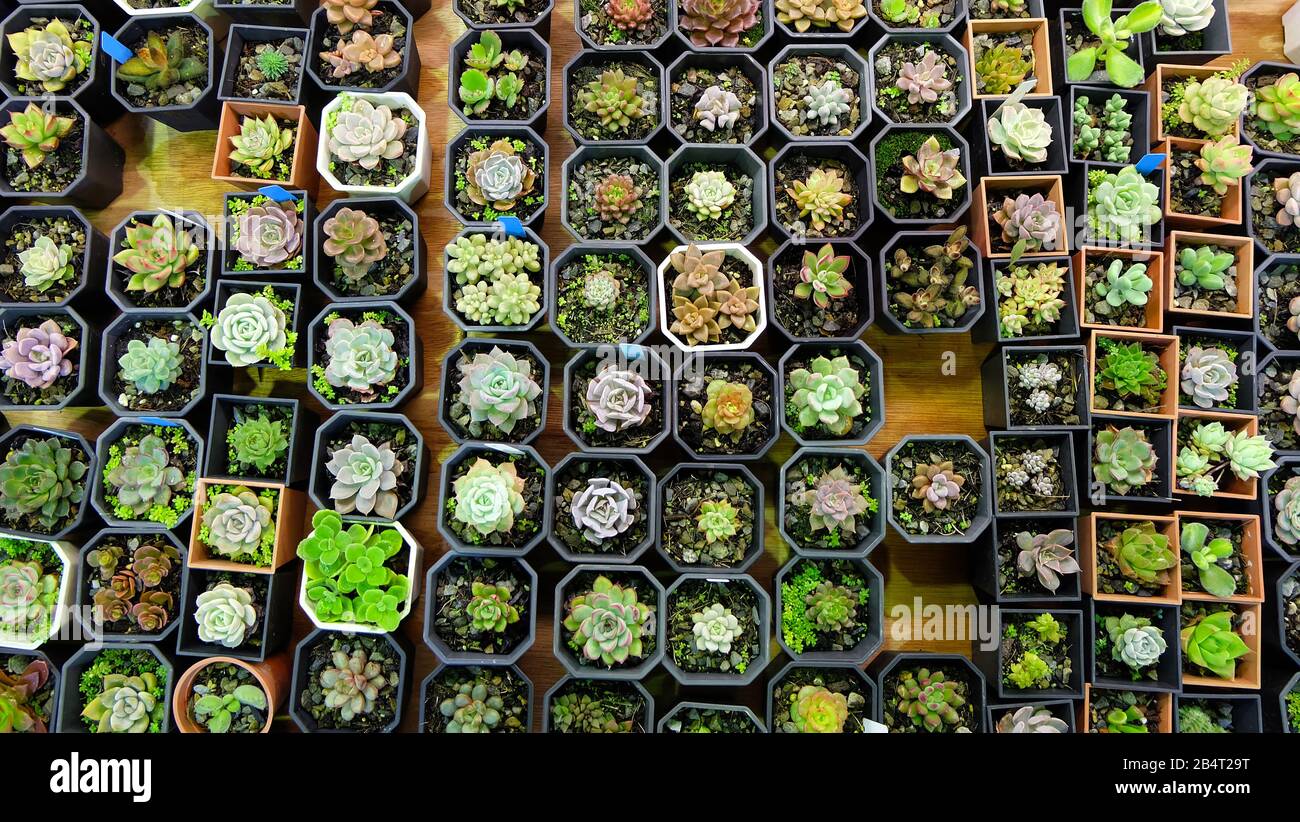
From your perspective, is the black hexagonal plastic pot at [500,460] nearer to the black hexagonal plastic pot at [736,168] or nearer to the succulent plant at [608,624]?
the succulent plant at [608,624]

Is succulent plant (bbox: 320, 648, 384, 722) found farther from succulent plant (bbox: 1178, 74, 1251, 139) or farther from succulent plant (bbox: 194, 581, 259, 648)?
succulent plant (bbox: 1178, 74, 1251, 139)

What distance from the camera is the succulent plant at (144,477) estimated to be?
2336 millimetres

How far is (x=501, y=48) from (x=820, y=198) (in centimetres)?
125

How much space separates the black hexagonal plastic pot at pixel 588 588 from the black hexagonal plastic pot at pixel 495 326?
2.60 feet

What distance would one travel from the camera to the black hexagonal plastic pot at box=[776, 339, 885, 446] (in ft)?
7.67

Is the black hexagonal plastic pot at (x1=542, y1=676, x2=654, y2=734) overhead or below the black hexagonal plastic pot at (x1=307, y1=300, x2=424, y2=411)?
below

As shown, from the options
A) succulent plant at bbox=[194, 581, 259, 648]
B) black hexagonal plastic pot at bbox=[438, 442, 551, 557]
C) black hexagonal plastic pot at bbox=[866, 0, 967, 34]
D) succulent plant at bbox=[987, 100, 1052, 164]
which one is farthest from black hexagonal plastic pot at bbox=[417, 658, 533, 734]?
black hexagonal plastic pot at bbox=[866, 0, 967, 34]

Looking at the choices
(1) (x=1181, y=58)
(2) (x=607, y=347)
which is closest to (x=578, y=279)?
(2) (x=607, y=347)

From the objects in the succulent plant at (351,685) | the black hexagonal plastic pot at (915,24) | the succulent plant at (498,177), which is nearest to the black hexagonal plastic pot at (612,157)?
the succulent plant at (498,177)

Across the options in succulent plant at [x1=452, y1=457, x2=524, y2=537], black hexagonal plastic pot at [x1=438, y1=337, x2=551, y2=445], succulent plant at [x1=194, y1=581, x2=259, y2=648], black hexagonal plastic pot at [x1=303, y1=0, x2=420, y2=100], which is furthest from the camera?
black hexagonal plastic pot at [x1=303, y1=0, x2=420, y2=100]

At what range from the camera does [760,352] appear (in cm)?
260

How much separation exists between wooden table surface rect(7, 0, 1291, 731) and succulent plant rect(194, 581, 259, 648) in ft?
0.73

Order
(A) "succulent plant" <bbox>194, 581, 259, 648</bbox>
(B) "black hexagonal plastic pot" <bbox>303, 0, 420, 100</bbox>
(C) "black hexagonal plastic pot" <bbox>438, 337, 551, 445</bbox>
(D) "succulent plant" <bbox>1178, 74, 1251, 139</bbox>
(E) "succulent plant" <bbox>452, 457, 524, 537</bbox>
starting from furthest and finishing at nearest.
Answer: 1. (B) "black hexagonal plastic pot" <bbox>303, 0, 420, 100</bbox>
2. (D) "succulent plant" <bbox>1178, 74, 1251, 139</bbox>
3. (C) "black hexagonal plastic pot" <bbox>438, 337, 551, 445</bbox>
4. (A) "succulent plant" <bbox>194, 581, 259, 648</bbox>
5. (E) "succulent plant" <bbox>452, 457, 524, 537</bbox>

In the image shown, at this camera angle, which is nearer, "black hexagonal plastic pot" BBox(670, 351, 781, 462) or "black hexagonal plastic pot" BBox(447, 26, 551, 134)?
"black hexagonal plastic pot" BBox(670, 351, 781, 462)
